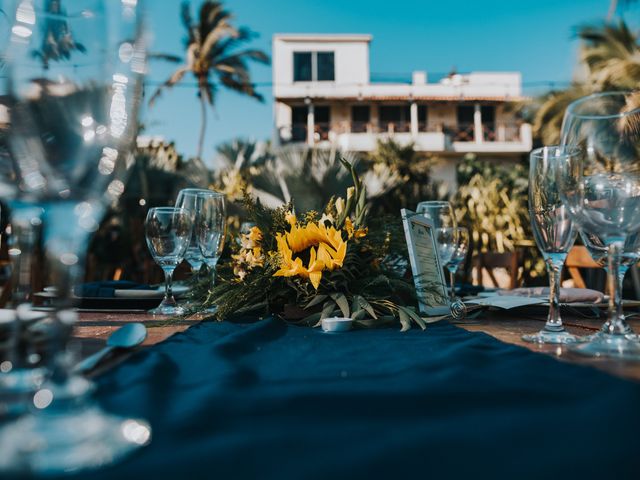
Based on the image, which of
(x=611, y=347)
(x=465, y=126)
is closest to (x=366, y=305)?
(x=611, y=347)

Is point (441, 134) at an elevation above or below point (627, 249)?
above

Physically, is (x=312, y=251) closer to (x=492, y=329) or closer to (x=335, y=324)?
(x=335, y=324)

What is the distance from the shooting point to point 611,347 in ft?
2.52

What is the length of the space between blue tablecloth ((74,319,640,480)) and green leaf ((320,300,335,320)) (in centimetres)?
33

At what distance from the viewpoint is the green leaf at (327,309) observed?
1118 mm

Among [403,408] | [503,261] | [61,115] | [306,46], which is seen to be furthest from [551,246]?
[306,46]

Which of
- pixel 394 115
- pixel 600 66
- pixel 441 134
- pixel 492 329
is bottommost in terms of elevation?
pixel 492 329

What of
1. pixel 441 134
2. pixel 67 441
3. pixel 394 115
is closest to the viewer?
pixel 67 441

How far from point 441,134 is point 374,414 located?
79.6 ft

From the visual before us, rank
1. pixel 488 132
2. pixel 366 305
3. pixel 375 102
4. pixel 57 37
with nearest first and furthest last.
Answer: pixel 57 37 → pixel 366 305 → pixel 375 102 → pixel 488 132

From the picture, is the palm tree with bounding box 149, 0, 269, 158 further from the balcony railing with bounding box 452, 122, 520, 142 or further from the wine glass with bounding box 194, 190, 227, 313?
the wine glass with bounding box 194, 190, 227, 313

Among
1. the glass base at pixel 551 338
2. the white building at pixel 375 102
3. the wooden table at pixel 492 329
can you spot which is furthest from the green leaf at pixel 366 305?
the white building at pixel 375 102

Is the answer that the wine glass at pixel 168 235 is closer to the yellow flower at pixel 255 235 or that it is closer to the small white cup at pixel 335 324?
the yellow flower at pixel 255 235

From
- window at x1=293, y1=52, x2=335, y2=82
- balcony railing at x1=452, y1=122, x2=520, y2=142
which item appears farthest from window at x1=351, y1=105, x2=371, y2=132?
balcony railing at x1=452, y1=122, x2=520, y2=142
